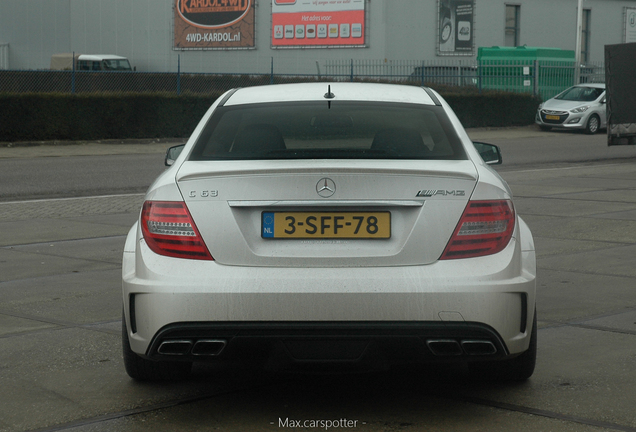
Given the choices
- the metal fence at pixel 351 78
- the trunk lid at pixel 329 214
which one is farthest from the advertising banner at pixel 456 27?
the trunk lid at pixel 329 214

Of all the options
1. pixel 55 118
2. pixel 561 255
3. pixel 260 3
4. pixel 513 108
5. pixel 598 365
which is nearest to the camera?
pixel 598 365

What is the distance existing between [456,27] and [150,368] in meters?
39.0

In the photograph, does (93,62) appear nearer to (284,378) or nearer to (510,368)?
(284,378)

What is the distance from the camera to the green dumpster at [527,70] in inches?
1359

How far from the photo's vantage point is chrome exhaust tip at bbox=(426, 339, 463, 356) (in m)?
3.72

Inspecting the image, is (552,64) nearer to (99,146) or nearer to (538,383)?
(99,146)

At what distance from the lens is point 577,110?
1186 inches

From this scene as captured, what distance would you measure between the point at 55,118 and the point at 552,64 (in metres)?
19.6

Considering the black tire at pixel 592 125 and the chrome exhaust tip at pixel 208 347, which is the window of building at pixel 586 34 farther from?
the chrome exhaust tip at pixel 208 347

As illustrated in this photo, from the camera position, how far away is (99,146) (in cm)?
2378

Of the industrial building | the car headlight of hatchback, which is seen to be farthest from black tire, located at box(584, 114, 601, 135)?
the industrial building

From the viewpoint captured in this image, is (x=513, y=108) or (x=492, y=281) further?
(x=513, y=108)

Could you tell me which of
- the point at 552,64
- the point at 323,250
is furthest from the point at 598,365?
the point at 552,64

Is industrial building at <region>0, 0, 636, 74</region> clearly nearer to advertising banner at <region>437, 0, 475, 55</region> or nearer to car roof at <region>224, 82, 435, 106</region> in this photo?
advertising banner at <region>437, 0, 475, 55</region>
